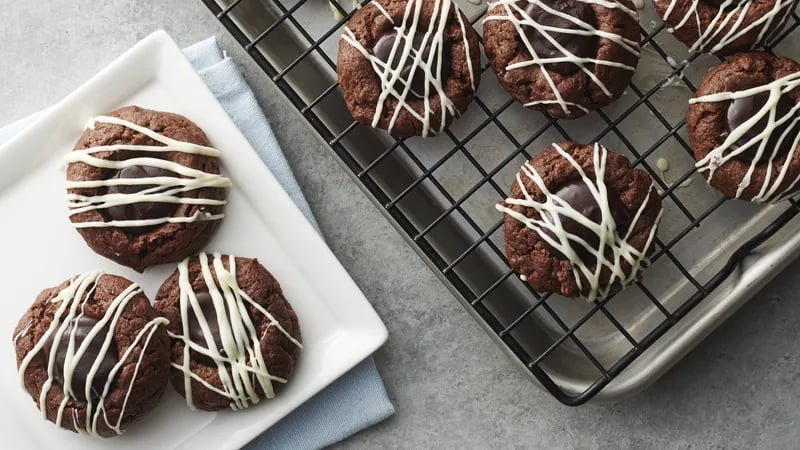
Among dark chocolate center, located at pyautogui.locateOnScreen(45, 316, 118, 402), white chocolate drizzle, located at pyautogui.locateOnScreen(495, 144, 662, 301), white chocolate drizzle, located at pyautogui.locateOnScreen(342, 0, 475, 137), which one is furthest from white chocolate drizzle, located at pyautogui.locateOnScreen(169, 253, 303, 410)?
white chocolate drizzle, located at pyautogui.locateOnScreen(495, 144, 662, 301)

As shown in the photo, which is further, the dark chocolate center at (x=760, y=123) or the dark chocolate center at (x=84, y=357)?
the dark chocolate center at (x=84, y=357)

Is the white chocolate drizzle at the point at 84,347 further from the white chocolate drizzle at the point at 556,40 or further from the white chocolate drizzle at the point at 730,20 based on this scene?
the white chocolate drizzle at the point at 730,20

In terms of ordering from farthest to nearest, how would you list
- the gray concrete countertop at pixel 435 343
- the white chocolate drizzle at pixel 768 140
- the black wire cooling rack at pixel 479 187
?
the gray concrete countertop at pixel 435 343, the black wire cooling rack at pixel 479 187, the white chocolate drizzle at pixel 768 140

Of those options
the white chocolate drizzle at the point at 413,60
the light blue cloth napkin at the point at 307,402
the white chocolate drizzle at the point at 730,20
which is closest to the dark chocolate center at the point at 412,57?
the white chocolate drizzle at the point at 413,60

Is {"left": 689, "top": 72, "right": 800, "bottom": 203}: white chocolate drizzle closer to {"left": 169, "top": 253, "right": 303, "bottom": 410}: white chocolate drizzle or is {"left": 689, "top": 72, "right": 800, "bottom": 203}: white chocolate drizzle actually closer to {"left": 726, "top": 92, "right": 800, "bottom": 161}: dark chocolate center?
{"left": 726, "top": 92, "right": 800, "bottom": 161}: dark chocolate center

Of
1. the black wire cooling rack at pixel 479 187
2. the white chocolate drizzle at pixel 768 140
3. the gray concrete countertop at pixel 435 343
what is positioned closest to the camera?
the white chocolate drizzle at pixel 768 140

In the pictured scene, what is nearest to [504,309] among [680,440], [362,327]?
[362,327]
